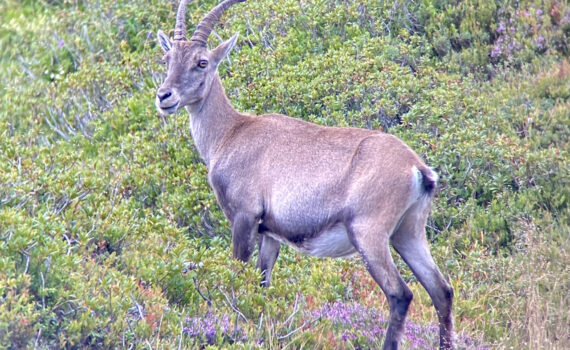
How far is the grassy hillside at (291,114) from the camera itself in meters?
6.14

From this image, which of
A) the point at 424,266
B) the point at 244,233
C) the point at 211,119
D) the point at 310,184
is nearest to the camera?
the point at 424,266

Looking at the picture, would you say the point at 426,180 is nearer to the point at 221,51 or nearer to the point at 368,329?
the point at 368,329

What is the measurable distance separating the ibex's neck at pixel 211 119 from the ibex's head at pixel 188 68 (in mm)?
93

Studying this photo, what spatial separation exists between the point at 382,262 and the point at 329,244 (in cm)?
64

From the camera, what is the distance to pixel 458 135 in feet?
29.1

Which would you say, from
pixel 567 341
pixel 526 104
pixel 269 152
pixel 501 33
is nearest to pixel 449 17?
pixel 501 33

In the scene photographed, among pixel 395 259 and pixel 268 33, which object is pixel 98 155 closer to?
pixel 268 33

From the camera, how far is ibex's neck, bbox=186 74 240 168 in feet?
25.4

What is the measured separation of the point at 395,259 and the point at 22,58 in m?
7.51

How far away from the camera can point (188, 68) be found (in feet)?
24.8

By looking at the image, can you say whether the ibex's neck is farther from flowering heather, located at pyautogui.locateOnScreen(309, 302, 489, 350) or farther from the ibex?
flowering heather, located at pyautogui.locateOnScreen(309, 302, 489, 350)

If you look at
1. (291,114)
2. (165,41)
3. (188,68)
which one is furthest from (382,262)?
A: (291,114)

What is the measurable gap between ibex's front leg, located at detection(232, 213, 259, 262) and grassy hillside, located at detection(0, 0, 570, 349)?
24 centimetres

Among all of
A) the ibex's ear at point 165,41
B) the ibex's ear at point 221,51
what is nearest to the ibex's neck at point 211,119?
the ibex's ear at point 221,51
